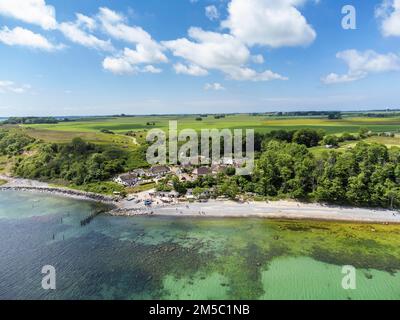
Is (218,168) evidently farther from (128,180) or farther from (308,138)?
(308,138)

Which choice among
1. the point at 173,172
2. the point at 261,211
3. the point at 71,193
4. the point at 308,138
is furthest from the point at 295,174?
the point at 71,193

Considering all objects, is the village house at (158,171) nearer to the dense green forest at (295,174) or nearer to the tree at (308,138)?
the dense green forest at (295,174)

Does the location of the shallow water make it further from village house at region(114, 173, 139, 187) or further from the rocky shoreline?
village house at region(114, 173, 139, 187)

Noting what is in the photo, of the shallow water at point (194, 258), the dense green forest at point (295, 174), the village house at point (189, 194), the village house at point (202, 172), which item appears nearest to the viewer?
the shallow water at point (194, 258)

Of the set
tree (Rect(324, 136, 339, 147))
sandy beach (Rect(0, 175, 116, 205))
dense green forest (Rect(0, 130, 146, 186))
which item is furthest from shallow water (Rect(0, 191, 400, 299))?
tree (Rect(324, 136, 339, 147))

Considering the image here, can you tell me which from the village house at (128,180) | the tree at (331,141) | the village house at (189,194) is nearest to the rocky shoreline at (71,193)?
→ the village house at (128,180)
